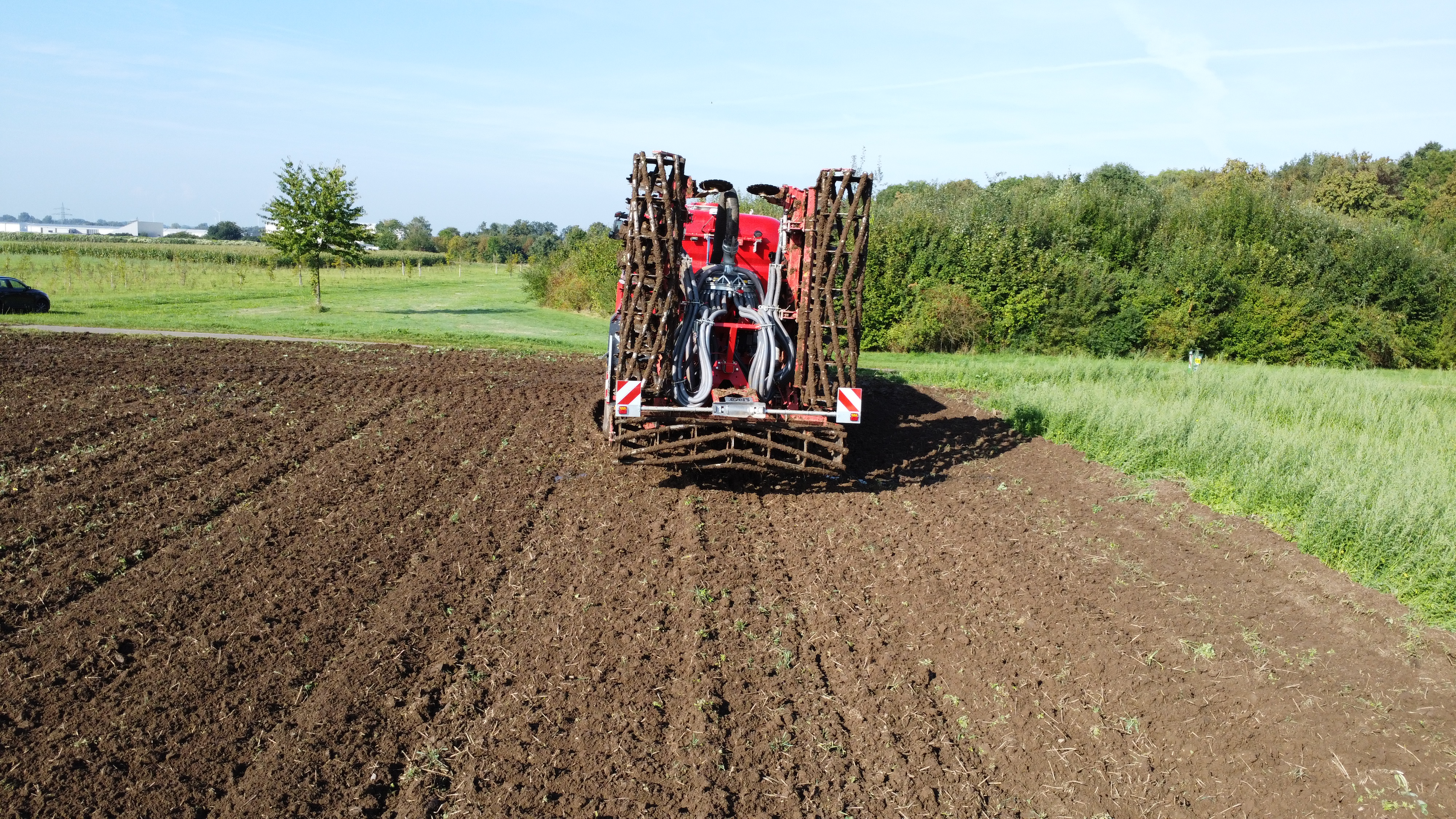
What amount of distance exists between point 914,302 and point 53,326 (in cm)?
2152

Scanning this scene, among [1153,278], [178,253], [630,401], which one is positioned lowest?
[630,401]

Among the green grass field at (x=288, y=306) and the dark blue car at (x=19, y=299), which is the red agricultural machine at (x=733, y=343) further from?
the dark blue car at (x=19, y=299)

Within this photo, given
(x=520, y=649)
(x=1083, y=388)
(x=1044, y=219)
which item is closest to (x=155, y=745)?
(x=520, y=649)

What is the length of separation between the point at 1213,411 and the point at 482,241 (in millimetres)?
82218

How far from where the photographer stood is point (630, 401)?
8375 mm

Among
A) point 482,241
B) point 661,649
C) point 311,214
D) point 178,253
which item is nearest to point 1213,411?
point 661,649

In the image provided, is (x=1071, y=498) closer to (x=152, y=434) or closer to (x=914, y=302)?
(x=152, y=434)

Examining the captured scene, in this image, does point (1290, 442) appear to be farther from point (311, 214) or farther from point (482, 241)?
point (482, 241)

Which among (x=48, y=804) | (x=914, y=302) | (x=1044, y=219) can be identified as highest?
(x=1044, y=219)

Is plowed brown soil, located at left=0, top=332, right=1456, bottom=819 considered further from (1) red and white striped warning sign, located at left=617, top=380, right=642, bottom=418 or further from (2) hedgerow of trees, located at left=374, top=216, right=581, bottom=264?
(2) hedgerow of trees, located at left=374, top=216, right=581, bottom=264

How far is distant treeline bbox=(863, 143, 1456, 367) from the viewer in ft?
76.9

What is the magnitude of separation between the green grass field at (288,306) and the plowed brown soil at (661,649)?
12587 mm

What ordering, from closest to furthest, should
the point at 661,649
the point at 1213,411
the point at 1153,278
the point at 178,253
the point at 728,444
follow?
the point at 661,649 → the point at 728,444 → the point at 1213,411 → the point at 1153,278 → the point at 178,253

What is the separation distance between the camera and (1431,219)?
36.9 meters
